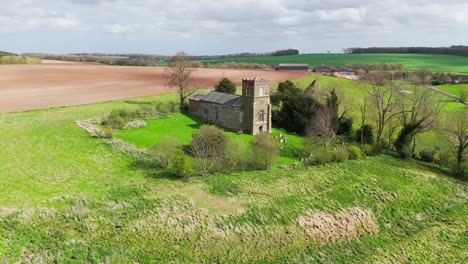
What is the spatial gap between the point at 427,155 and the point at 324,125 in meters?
13.2

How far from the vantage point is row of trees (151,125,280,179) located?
3161cm

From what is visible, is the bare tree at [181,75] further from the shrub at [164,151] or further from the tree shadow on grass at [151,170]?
the tree shadow on grass at [151,170]

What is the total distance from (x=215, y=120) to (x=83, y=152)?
19.1 m

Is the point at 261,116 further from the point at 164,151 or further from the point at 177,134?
the point at 164,151

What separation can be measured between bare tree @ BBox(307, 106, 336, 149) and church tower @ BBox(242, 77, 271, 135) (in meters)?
5.88

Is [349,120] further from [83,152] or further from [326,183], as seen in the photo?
[83,152]

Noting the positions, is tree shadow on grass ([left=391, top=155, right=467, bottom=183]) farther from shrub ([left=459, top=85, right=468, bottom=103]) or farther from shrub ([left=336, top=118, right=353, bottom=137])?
shrub ([left=459, top=85, right=468, bottom=103])

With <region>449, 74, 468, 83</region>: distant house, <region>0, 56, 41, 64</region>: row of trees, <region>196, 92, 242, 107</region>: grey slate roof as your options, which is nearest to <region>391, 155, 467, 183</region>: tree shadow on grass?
<region>196, 92, 242, 107</region>: grey slate roof

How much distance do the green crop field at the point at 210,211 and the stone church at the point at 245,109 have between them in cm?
1136

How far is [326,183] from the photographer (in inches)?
1225

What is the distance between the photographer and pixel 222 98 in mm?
46812

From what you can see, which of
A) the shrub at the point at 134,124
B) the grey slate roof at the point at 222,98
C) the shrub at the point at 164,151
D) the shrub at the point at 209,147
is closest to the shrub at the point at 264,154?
the shrub at the point at 209,147

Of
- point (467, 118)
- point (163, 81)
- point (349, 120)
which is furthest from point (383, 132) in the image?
point (163, 81)

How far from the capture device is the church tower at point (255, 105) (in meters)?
42.1
